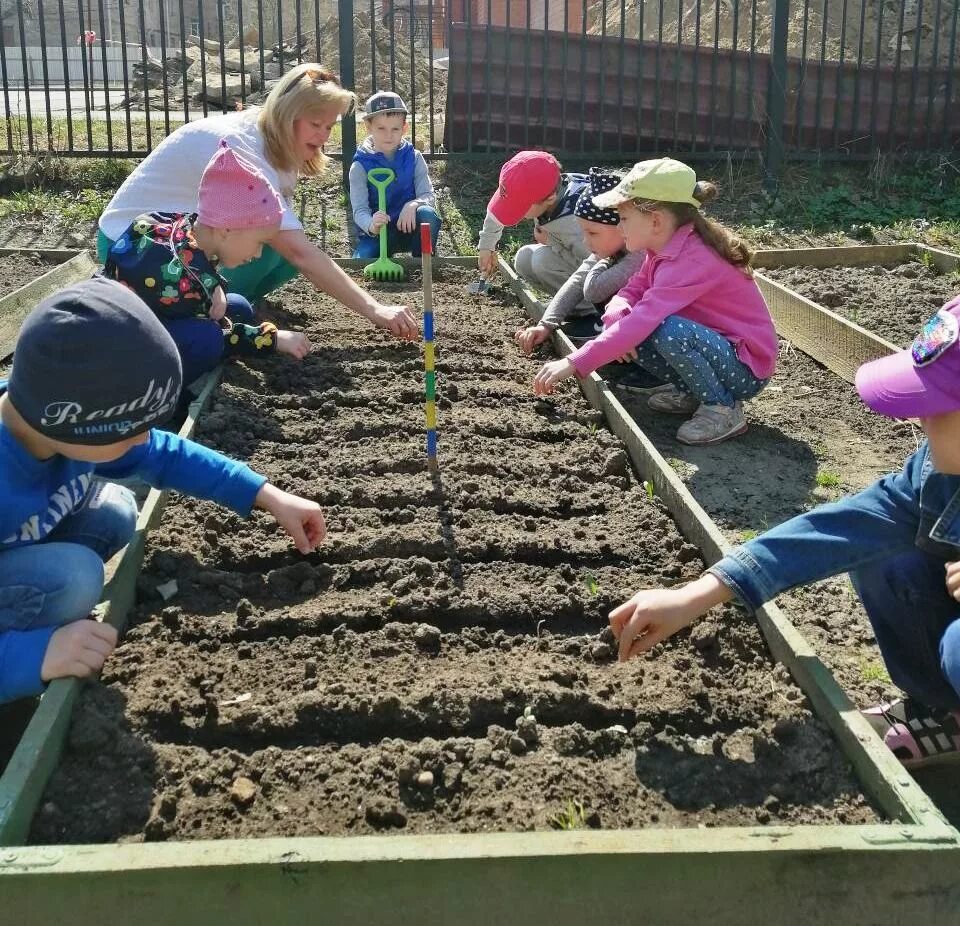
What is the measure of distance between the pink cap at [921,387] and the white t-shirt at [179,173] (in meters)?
3.16

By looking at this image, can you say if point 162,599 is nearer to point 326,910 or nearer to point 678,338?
point 326,910

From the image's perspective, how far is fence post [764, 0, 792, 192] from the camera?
9.81 m

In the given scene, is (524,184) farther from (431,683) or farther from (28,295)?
(431,683)

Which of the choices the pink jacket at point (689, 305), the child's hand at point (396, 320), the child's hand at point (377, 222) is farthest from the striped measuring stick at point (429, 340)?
the child's hand at point (377, 222)

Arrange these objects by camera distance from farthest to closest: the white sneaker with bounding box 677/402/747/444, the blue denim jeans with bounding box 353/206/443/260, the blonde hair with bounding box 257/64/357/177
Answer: the blue denim jeans with bounding box 353/206/443/260
the blonde hair with bounding box 257/64/357/177
the white sneaker with bounding box 677/402/747/444

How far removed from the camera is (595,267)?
16.0 ft

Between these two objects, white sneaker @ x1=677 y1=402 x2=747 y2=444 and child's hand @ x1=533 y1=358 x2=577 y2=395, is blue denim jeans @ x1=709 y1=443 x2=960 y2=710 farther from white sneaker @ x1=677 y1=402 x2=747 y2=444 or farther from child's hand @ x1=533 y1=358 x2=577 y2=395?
white sneaker @ x1=677 y1=402 x2=747 y2=444

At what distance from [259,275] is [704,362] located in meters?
2.33

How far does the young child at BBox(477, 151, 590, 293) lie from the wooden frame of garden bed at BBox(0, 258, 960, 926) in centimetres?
389

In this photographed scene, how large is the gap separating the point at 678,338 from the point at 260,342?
1753 millimetres

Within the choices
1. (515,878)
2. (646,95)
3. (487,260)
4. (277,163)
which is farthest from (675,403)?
(646,95)

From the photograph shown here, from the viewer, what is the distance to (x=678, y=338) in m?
4.10

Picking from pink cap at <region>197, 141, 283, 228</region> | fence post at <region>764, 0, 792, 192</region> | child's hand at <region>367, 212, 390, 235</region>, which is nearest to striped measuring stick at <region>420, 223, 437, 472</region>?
pink cap at <region>197, 141, 283, 228</region>

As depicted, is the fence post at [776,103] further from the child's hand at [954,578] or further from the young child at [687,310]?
the child's hand at [954,578]
